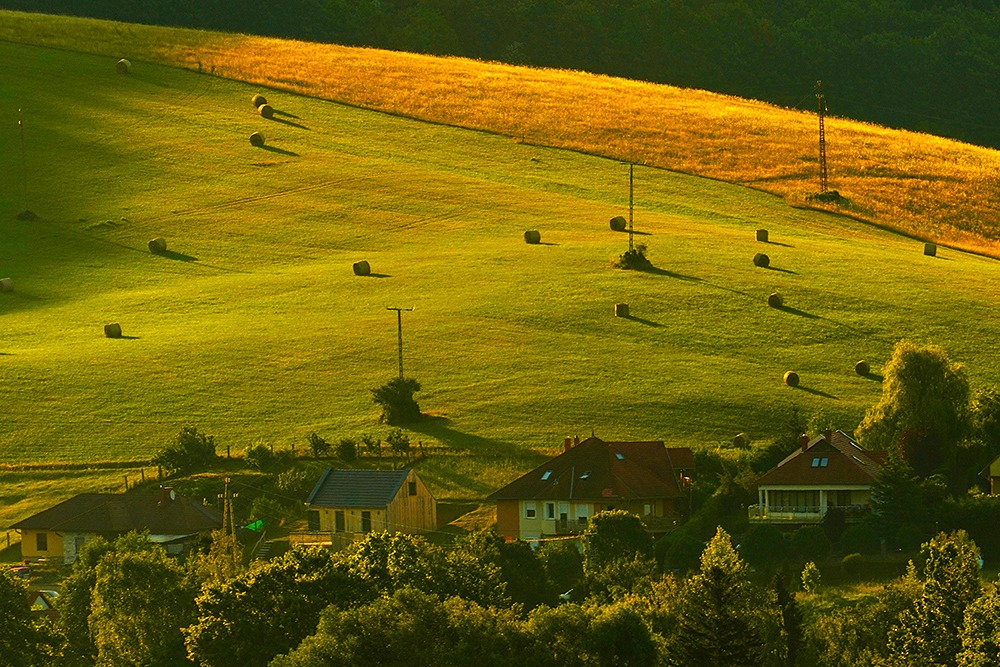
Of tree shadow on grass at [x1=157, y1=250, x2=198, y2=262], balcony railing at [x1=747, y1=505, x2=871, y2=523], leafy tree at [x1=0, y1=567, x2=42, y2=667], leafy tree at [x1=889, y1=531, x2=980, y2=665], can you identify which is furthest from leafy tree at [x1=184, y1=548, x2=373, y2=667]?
tree shadow on grass at [x1=157, y1=250, x2=198, y2=262]

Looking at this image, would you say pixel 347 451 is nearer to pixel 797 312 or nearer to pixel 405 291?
pixel 405 291

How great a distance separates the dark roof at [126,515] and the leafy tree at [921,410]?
86.9 feet

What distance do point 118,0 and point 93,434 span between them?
105988 mm

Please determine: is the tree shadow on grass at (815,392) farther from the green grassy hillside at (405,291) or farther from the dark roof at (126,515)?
the dark roof at (126,515)

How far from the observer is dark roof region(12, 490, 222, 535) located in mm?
69000

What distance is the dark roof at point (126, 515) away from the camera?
226ft

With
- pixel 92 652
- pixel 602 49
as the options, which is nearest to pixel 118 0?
pixel 602 49

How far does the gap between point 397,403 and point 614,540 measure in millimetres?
A: 19058

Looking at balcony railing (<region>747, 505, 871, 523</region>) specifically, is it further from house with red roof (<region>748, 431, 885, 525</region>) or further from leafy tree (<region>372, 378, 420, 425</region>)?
leafy tree (<region>372, 378, 420, 425</region>)

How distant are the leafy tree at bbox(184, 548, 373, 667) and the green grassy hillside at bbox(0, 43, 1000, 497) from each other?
821 inches

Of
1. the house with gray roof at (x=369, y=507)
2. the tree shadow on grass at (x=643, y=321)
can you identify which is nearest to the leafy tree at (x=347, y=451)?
the house with gray roof at (x=369, y=507)

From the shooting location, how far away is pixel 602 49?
7244 inches

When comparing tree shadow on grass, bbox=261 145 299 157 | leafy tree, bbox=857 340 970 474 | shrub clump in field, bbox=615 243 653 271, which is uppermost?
tree shadow on grass, bbox=261 145 299 157

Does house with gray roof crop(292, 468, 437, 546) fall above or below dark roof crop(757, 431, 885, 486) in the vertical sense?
below
